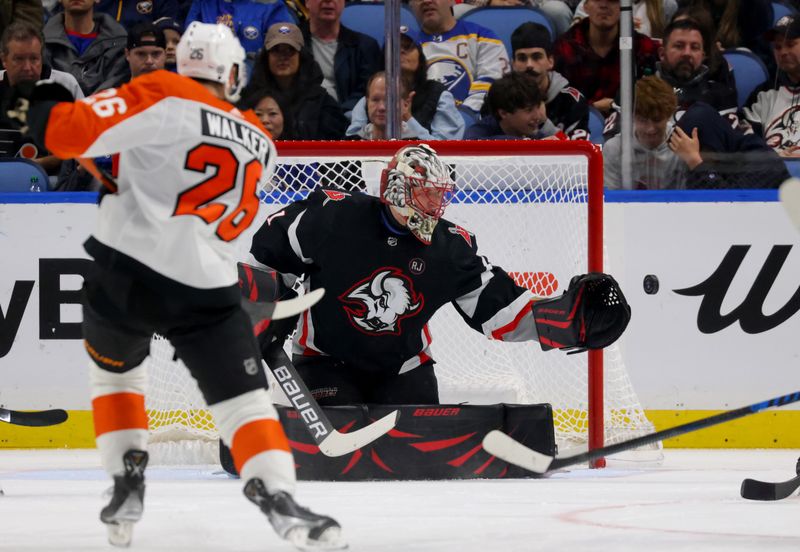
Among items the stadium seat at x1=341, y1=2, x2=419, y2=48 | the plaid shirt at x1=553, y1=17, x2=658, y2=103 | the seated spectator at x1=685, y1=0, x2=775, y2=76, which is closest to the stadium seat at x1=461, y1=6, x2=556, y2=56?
the plaid shirt at x1=553, y1=17, x2=658, y2=103

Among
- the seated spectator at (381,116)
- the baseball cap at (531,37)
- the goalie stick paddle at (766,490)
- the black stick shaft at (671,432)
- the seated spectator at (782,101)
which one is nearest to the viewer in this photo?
the black stick shaft at (671,432)

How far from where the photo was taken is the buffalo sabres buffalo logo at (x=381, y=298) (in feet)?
12.9

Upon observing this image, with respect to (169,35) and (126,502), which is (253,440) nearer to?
(126,502)

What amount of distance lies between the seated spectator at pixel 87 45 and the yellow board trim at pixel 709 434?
1311 mm

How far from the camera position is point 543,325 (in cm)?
395

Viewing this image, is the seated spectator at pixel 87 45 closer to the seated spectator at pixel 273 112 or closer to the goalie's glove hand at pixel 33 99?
the seated spectator at pixel 273 112

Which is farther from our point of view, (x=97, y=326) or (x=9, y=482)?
(x=9, y=482)

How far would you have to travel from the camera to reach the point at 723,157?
4816 millimetres

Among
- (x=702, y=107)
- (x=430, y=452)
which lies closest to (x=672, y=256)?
(x=702, y=107)

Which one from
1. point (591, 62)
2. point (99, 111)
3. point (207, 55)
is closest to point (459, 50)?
point (591, 62)

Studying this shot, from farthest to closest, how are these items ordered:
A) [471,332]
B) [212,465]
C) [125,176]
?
[471,332] → [212,465] → [125,176]

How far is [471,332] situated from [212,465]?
1.04 metres

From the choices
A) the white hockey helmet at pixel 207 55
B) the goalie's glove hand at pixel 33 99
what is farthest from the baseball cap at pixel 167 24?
the white hockey helmet at pixel 207 55

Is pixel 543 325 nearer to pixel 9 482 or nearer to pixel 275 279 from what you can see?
pixel 275 279
